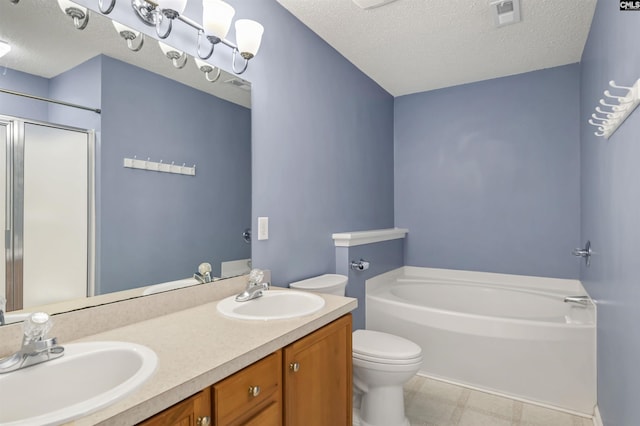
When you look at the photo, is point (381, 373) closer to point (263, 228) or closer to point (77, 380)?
point (263, 228)

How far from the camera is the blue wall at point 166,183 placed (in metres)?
1.24

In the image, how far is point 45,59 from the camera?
1.09 metres

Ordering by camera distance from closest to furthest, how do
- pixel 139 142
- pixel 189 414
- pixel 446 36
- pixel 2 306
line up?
pixel 189 414 → pixel 2 306 → pixel 139 142 → pixel 446 36

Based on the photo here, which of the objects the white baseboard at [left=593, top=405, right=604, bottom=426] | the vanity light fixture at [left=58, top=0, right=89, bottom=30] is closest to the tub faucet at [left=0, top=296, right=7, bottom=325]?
the vanity light fixture at [left=58, top=0, right=89, bottom=30]

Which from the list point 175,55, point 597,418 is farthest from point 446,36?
point 597,418

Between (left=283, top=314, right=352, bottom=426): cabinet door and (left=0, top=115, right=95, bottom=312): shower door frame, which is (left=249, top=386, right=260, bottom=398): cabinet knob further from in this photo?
(left=0, top=115, right=95, bottom=312): shower door frame

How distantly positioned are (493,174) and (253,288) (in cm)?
251

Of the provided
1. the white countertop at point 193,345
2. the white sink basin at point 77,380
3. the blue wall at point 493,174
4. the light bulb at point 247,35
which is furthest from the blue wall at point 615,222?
the white sink basin at point 77,380

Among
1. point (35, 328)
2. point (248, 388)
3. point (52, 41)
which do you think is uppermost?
point (52, 41)

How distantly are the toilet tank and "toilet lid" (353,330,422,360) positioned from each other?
0.31m

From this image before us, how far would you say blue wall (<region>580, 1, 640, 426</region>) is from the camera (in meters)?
1.23

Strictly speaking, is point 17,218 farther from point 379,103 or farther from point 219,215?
point 379,103

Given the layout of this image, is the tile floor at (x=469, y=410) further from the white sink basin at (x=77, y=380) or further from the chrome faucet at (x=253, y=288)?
the white sink basin at (x=77, y=380)

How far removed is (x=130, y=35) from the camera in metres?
1.29
